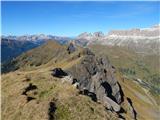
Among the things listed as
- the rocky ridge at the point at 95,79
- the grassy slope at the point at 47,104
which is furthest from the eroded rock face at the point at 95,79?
the grassy slope at the point at 47,104

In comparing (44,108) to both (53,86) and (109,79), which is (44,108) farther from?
(109,79)

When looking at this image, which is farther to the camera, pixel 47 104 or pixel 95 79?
pixel 95 79

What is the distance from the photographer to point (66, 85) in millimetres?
56344

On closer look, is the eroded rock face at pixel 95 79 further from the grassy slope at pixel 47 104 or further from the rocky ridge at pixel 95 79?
the grassy slope at pixel 47 104

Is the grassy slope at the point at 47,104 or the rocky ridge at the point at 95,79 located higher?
the grassy slope at the point at 47,104

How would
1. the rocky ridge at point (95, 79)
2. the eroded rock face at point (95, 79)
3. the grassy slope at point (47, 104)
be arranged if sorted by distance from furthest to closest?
1. the eroded rock face at point (95, 79)
2. the rocky ridge at point (95, 79)
3. the grassy slope at point (47, 104)

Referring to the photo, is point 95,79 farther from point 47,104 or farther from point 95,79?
point 47,104

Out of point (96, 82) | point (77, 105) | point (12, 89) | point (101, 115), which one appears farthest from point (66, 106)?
point (96, 82)

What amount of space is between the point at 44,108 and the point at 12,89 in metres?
13.6

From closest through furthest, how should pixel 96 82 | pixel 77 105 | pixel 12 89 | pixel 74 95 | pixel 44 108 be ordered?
pixel 44 108, pixel 77 105, pixel 74 95, pixel 12 89, pixel 96 82

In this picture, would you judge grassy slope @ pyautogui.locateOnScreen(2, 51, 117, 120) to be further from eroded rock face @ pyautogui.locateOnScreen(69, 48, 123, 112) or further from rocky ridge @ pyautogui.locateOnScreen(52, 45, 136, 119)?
eroded rock face @ pyautogui.locateOnScreen(69, 48, 123, 112)

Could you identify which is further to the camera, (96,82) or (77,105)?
(96,82)

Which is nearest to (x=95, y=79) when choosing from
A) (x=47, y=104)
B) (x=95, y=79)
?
(x=95, y=79)

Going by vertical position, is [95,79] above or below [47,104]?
below
